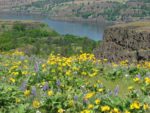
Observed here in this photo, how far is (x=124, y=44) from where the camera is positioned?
27.7 meters

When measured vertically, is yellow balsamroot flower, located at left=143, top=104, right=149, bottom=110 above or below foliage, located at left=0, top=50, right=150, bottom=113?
above

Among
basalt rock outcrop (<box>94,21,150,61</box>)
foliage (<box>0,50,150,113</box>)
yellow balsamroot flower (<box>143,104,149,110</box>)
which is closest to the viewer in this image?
yellow balsamroot flower (<box>143,104,149,110</box>)

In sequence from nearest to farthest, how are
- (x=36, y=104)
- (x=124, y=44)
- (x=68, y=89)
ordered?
(x=36, y=104) → (x=68, y=89) → (x=124, y=44)

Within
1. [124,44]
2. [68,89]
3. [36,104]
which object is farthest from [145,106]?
[124,44]

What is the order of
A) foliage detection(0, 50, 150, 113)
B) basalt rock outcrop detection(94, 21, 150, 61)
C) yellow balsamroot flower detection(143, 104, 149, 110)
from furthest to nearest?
basalt rock outcrop detection(94, 21, 150, 61) < foliage detection(0, 50, 150, 113) < yellow balsamroot flower detection(143, 104, 149, 110)

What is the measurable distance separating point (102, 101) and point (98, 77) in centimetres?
282

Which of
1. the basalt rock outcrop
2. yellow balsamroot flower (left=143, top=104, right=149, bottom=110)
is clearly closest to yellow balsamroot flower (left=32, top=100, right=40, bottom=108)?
yellow balsamroot flower (left=143, top=104, right=149, bottom=110)

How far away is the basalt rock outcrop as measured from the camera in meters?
22.7

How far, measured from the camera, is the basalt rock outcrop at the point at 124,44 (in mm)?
22708

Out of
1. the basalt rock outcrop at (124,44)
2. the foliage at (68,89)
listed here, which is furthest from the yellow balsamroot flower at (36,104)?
the basalt rock outcrop at (124,44)

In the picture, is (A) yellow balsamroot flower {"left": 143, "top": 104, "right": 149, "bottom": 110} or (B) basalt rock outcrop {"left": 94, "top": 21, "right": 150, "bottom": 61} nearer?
(A) yellow balsamroot flower {"left": 143, "top": 104, "right": 149, "bottom": 110}

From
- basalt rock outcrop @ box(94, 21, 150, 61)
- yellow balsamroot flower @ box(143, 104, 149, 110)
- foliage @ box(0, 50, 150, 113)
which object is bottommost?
basalt rock outcrop @ box(94, 21, 150, 61)

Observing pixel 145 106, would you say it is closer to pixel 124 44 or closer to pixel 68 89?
pixel 68 89

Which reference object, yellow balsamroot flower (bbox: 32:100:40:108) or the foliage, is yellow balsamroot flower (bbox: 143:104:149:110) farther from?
yellow balsamroot flower (bbox: 32:100:40:108)
